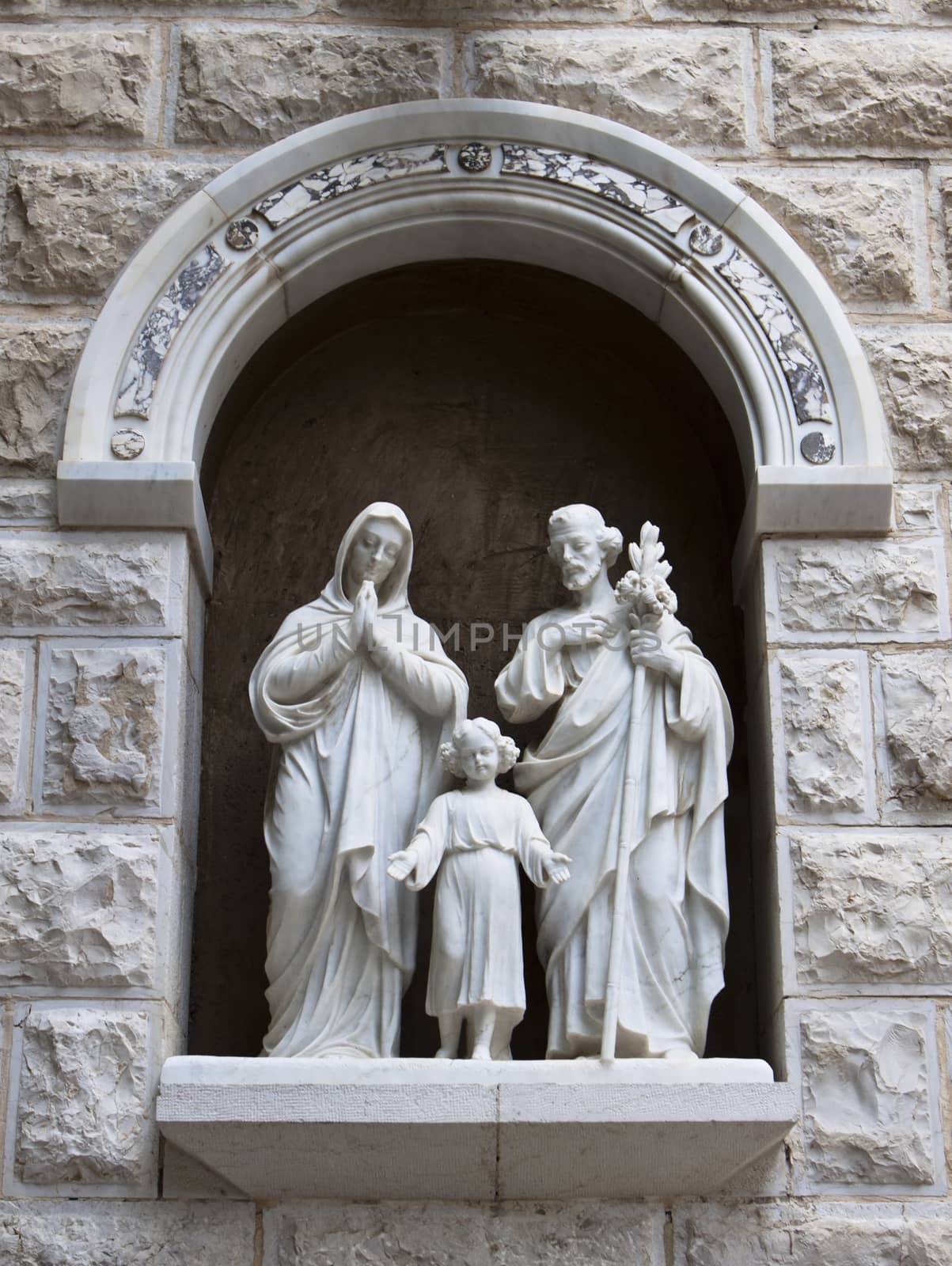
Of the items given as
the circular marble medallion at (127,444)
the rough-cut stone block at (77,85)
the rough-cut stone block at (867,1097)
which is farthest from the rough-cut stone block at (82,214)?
the rough-cut stone block at (867,1097)

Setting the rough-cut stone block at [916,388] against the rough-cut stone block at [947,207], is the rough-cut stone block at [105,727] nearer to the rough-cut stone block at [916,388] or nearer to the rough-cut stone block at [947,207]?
the rough-cut stone block at [916,388]

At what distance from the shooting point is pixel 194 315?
5.81m

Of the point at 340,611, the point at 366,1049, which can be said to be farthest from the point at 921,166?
the point at 366,1049

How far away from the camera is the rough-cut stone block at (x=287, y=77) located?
602 cm

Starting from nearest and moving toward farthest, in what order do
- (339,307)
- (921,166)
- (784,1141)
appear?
(784,1141) → (921,166) → (339,307)

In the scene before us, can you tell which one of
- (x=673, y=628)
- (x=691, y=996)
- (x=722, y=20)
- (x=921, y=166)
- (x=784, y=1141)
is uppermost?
(x=722, y=20)

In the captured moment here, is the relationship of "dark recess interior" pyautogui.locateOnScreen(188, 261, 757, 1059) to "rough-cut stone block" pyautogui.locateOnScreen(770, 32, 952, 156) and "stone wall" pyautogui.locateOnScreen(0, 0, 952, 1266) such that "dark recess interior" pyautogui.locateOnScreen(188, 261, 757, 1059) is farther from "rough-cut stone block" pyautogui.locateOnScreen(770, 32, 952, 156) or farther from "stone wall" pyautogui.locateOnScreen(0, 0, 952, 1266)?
"rough-cut stone block" pyautogui.locateOnScreen(770, 32, 952, 156)

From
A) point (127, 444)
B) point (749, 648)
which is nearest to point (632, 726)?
point (749, 648)

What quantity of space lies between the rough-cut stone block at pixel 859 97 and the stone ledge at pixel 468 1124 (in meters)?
2.62

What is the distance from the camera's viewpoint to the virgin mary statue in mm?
5305

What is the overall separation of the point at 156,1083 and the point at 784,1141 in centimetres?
148

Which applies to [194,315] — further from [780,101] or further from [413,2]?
[780,101]

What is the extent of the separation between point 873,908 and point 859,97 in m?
2.32

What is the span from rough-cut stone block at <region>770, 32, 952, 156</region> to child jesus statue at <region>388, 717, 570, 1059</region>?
200cm
